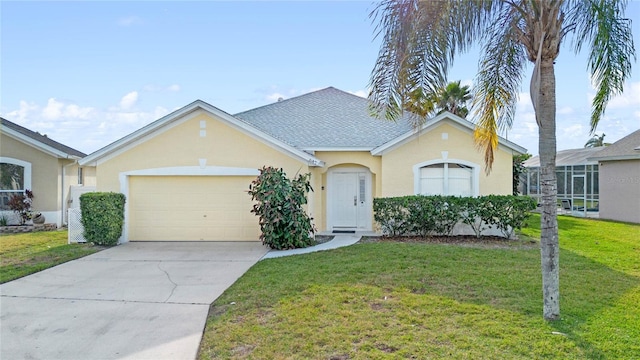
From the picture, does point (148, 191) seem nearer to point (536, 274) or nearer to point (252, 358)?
point (252, 358)

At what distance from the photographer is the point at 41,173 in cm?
1684

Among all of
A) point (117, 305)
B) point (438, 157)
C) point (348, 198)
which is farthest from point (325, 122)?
point (117, 305)

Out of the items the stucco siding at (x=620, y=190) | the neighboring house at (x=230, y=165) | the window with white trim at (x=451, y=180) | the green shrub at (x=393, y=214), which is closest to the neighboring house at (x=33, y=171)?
the neighboring house at (x=230, y=165)

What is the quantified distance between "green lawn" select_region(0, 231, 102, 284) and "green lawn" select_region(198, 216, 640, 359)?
532 centimetres

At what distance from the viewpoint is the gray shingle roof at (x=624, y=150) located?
60.2ft

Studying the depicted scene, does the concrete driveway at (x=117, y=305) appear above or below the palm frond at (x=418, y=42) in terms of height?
below

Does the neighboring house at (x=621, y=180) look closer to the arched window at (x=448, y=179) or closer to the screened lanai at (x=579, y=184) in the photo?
the screened lanai at (x=579, y=184)

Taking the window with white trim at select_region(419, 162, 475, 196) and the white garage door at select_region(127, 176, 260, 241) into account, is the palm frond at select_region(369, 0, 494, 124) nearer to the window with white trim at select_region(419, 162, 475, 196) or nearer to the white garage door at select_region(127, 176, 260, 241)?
the window with white trim at select_region(419, 162, 475, 196)

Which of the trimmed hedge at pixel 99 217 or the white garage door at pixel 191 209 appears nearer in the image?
the trimmed hedge at pixel 99 217

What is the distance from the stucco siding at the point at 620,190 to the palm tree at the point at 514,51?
14933 mm

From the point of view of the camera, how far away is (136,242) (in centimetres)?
1327

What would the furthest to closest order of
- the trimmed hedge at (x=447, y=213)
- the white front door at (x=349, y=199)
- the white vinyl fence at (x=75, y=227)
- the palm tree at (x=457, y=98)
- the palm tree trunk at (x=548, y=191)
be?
the palm tree at (x=457, y=98) < the white front door at (x=349, y=199) < the white vinyl fence at (x=75, y=227) < the trimmed hedge at (x=447, y=213) < the palm tree trunk at (x=548, y=191)

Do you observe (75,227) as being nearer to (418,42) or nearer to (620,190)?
(418,42)

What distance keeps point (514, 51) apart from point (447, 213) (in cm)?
640
